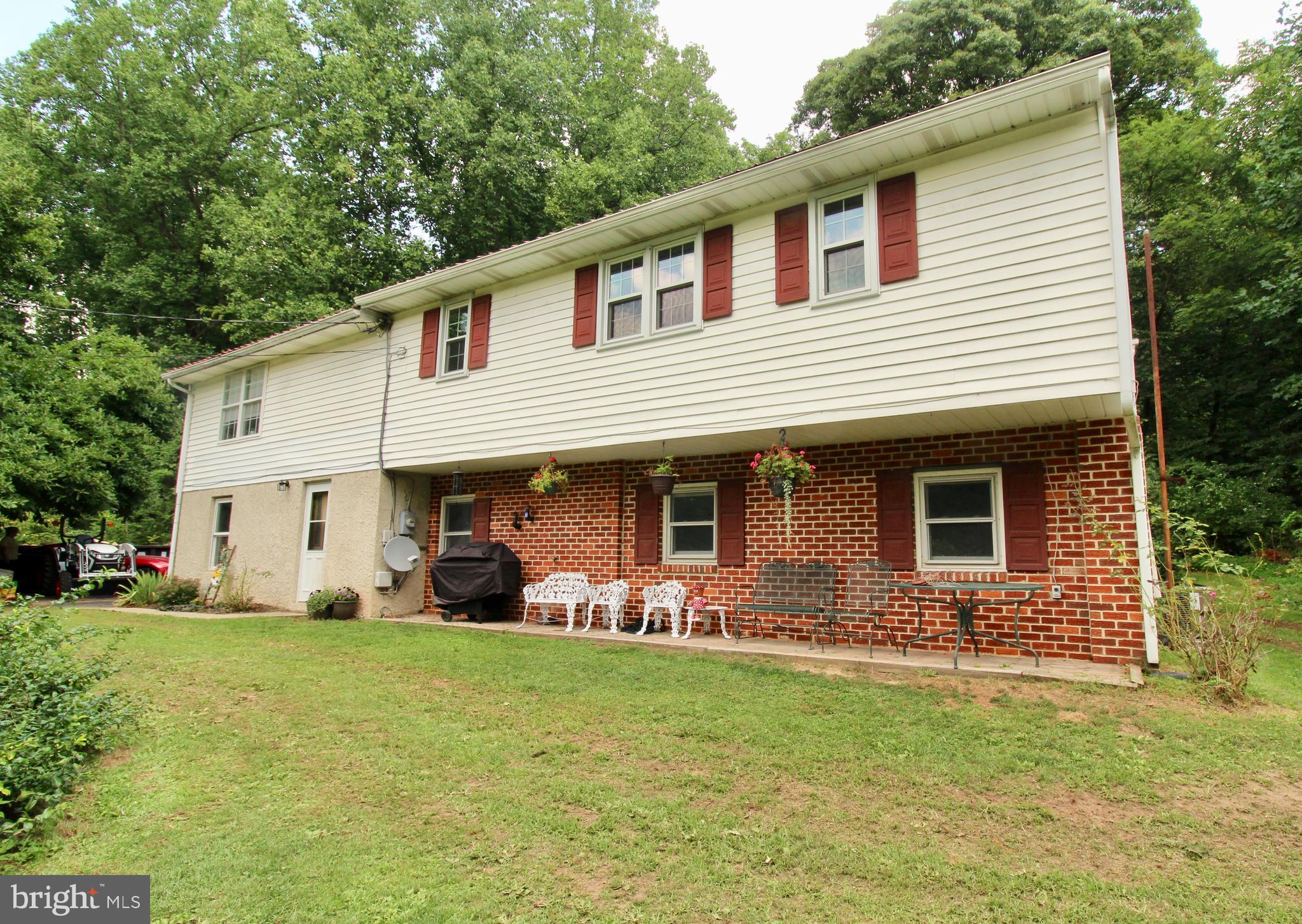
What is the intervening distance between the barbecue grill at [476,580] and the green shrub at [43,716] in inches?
208

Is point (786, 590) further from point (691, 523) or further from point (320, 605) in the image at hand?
point (320, 605)

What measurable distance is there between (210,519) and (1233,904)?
16.8m

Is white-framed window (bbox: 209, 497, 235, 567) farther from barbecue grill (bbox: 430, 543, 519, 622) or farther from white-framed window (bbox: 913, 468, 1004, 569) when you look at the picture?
white-framed window (bbox: 913, 468, 1004, 569)

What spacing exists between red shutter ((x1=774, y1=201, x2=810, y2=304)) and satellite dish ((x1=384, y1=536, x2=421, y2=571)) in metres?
7.40

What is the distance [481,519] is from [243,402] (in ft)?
22.5

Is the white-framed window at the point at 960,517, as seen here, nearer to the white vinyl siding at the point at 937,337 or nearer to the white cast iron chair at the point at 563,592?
the white vinyl siding at the point at 937,337

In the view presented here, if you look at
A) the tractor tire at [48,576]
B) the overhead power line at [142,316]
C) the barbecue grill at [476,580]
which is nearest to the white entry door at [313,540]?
the barbecue grill at [476,580]

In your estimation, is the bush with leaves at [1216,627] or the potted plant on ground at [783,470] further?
the potted plant on ground at [783,470]

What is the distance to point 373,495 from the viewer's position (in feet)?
38.0

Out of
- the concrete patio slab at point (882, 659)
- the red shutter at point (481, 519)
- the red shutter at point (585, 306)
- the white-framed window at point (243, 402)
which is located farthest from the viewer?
the white-framed window at point (243, 402)

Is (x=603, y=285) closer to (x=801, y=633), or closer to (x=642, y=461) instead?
(x=642, y=461)

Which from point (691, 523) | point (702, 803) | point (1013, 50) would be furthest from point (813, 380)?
point (1013, 50)

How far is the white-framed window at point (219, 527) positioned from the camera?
47.8 ft

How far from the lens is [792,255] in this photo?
768 centimetres
